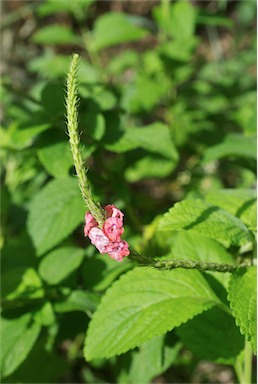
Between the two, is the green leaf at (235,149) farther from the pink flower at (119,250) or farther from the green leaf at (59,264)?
the pink flower at (119,250)

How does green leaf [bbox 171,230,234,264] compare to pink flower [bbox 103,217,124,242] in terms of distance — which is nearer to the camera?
pink flower [bbox 103,217,124,242]

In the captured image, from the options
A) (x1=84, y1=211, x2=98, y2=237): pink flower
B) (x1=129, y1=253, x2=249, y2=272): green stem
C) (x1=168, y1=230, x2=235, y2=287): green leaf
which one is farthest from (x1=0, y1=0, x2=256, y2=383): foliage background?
(x1=84, y1=211, x2=98, y2=237): pink flower

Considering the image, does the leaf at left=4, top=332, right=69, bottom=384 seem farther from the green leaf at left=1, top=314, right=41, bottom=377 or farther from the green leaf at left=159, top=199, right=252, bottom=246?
the green leaf at left=159, top=199, right=252, bottom=246

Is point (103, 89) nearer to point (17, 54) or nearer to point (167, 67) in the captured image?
point (167, 67)

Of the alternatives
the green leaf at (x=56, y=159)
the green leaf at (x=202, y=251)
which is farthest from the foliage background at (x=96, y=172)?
the green leaf at (x=202, y=251)

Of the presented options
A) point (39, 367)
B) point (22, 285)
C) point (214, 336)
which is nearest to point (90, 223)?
point (214, 336)

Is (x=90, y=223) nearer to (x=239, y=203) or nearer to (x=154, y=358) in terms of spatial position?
(x=239, y=203)
